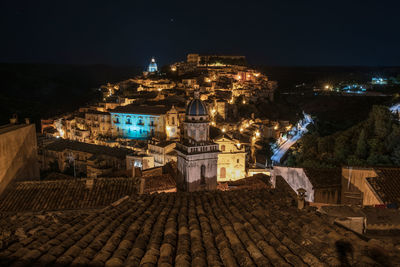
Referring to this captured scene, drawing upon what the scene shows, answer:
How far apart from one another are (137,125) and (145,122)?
5.26 ft

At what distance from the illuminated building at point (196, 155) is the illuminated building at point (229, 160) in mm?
11363

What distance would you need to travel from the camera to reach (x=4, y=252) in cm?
471

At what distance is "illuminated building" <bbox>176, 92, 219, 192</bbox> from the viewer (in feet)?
61.7

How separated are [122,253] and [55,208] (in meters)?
9.68

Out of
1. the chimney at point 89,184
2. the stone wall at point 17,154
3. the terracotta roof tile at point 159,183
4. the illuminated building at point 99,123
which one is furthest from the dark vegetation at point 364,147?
the illuminated building at point 99,123

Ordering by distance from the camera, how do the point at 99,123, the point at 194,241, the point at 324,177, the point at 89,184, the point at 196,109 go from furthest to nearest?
the point at 99,123
the point at 196,109
the point at 324,177
the point at 89,184
the point at 194,241

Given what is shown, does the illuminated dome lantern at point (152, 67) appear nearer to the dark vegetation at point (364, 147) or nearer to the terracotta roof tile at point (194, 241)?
the dark vegetation at point (364, 147)

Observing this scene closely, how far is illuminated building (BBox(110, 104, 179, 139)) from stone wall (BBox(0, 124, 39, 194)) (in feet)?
98.5

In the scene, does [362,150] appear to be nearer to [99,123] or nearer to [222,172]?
[222,172]

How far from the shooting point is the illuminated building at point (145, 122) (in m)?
46.4

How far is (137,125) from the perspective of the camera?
157ft

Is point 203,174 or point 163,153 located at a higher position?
point 203,174

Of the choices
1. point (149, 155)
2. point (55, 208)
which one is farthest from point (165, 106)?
point (55, 208)

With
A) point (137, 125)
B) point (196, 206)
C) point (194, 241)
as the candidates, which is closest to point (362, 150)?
point (196, 206)
